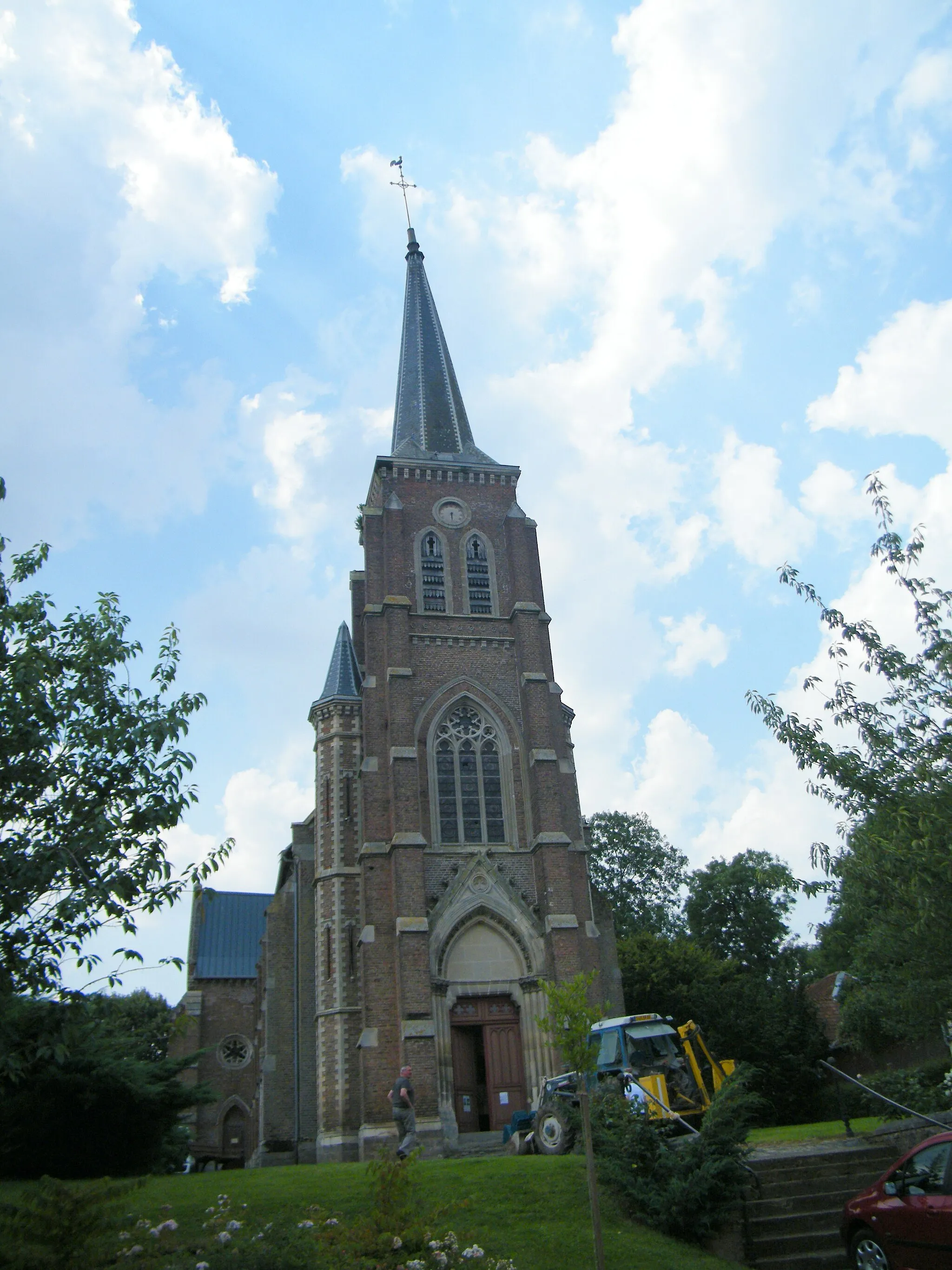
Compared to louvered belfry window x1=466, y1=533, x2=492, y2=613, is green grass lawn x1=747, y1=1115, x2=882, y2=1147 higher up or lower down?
lower down

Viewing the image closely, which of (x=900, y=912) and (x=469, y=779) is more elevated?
(x=469, y=779)

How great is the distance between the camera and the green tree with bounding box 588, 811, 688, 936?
167 feet

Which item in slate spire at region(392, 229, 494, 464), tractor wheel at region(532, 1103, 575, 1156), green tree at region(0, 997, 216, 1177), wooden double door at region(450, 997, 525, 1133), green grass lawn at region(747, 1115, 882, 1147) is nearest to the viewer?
green tree at region(0, 997, 216, 1177)

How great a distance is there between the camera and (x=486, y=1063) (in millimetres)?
24984

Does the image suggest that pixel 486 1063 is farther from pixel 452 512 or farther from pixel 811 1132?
pixel 452 512

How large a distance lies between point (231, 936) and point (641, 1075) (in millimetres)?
36343

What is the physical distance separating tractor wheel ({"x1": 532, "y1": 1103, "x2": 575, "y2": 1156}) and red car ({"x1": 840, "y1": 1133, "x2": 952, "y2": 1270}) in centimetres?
580

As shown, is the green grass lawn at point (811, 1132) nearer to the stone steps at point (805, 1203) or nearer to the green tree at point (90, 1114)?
the stone steps at point (805, 1203)

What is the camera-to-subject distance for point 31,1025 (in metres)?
8.95

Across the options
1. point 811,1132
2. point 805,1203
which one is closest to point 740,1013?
point 811,1132

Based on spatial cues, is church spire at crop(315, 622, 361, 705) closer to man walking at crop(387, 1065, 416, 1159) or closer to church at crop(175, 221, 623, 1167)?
church at crop(175, 221, 623, 1167)

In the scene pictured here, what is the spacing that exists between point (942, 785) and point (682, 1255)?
6094mm

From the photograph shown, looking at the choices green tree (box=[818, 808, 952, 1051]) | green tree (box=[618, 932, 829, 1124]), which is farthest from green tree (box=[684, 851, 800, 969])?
green tree (box=[818, 808, 952, 1051])

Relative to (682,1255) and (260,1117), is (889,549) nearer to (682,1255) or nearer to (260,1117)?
(682,1255)
